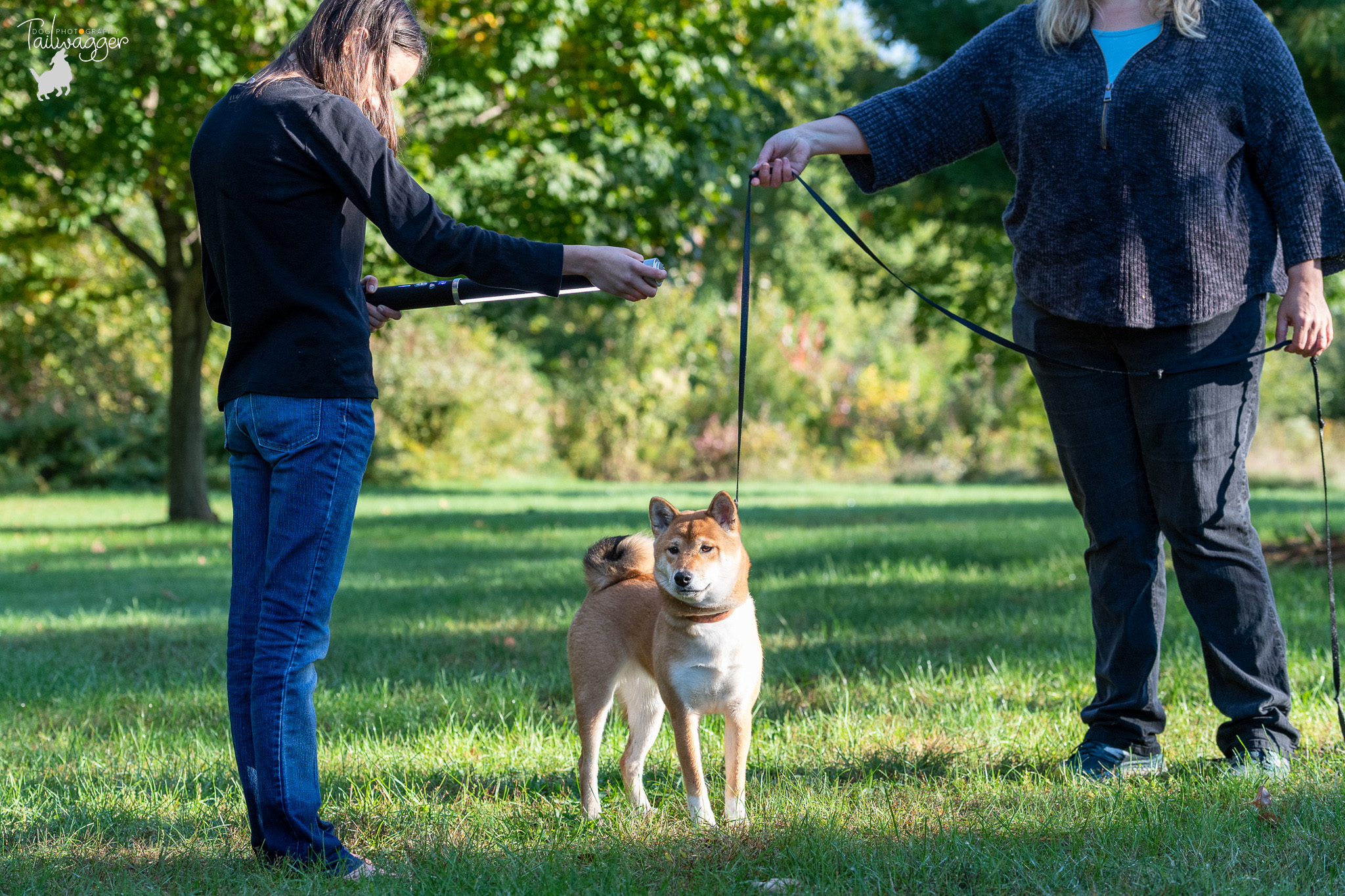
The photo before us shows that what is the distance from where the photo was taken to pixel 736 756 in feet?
9.60

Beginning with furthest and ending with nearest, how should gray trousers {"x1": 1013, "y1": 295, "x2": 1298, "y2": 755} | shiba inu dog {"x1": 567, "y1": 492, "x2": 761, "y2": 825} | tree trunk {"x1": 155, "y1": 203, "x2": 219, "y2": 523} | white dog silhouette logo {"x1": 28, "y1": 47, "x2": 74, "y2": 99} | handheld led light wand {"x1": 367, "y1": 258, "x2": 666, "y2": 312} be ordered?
tree trunk {"x1": 155, "y1": 203, "x2": 219, "y2": 523} < white dog silhouette logo {"x1": 28, "y1": 47, "x2": 74, "y2": 99} < gray trousers {"x1": 1013, "y1": 295, "x2": 1298, "y2": 755} < shiba inu dog {"x1": 567, "y1": 492, "x2": 761, "y2": 825} < handheld led light wand {"x1": 367, "y1": 258, "x2": 666, "y2": 312}

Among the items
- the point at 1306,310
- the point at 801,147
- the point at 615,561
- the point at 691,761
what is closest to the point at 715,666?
the point at 691,761

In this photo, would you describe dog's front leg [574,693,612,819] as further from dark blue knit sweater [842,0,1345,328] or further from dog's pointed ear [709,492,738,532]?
dark blue knit sweater [842,0,1345,328]

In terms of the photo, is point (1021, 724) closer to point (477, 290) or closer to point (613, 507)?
point (477, 290)

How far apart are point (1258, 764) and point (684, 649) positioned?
1591 millimetres

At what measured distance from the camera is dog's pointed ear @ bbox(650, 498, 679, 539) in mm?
2977

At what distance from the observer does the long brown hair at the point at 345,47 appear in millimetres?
2508

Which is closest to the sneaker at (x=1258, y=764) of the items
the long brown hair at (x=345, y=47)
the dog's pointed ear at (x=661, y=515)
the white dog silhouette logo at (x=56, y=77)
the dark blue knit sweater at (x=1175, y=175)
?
the dark blue knit sweater at (x=1175, y=175)

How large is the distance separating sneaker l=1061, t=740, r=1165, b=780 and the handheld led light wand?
1834 mm

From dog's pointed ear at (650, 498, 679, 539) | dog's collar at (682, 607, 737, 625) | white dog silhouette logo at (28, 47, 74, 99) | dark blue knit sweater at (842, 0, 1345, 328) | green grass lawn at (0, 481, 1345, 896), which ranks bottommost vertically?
green grass lawn at (0, 481, 1345, 896)

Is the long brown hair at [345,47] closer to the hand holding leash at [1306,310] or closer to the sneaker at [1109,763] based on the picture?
the hand holding leash at [1306,310]

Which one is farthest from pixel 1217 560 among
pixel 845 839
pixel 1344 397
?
pixel 1344 397

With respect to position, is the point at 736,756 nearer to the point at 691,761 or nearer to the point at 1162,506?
the point at 691,761

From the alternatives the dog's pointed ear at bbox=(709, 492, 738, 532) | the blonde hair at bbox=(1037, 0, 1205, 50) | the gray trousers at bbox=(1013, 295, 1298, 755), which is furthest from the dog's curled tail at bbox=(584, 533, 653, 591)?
the blonde hair at bbox=(1037, 0, 1205, 50)
